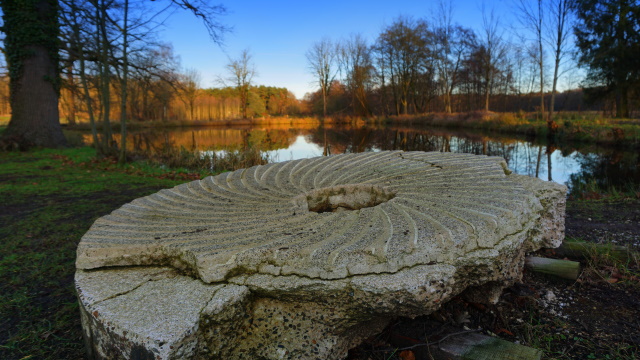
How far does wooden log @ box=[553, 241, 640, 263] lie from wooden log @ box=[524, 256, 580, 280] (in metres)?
0.38

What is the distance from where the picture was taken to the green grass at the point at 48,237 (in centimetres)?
186

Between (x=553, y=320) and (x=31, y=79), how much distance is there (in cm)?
1289

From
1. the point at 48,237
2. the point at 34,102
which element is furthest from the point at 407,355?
the point at 34,102

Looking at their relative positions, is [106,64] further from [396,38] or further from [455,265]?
[396,38]

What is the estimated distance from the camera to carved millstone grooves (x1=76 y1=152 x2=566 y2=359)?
1369mm

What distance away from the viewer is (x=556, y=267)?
240 centimetres

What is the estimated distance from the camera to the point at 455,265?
5.15 feet

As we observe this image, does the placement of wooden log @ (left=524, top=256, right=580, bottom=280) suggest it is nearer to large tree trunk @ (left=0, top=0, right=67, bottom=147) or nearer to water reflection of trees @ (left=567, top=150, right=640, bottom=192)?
water reflection of trees @ (left=567, top=150, right=640, bottom=192)

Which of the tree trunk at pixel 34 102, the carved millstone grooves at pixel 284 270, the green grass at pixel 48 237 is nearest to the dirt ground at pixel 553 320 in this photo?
the carved millstone grooves at pixel 284 270

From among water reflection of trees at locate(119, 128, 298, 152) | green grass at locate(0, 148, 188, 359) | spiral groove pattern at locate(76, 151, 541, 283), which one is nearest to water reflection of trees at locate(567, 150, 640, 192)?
spiral groove pattern at locate(76, 151, 541, 283)

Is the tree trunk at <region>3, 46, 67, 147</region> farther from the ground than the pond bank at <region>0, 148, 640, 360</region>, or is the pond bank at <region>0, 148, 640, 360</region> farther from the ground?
the tree trunk at <region>3, 46, 67, 147</region>

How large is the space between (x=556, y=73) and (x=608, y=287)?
16.4m

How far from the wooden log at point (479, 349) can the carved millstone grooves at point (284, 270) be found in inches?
9.5

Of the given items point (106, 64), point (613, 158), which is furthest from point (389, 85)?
point (106, 64)
